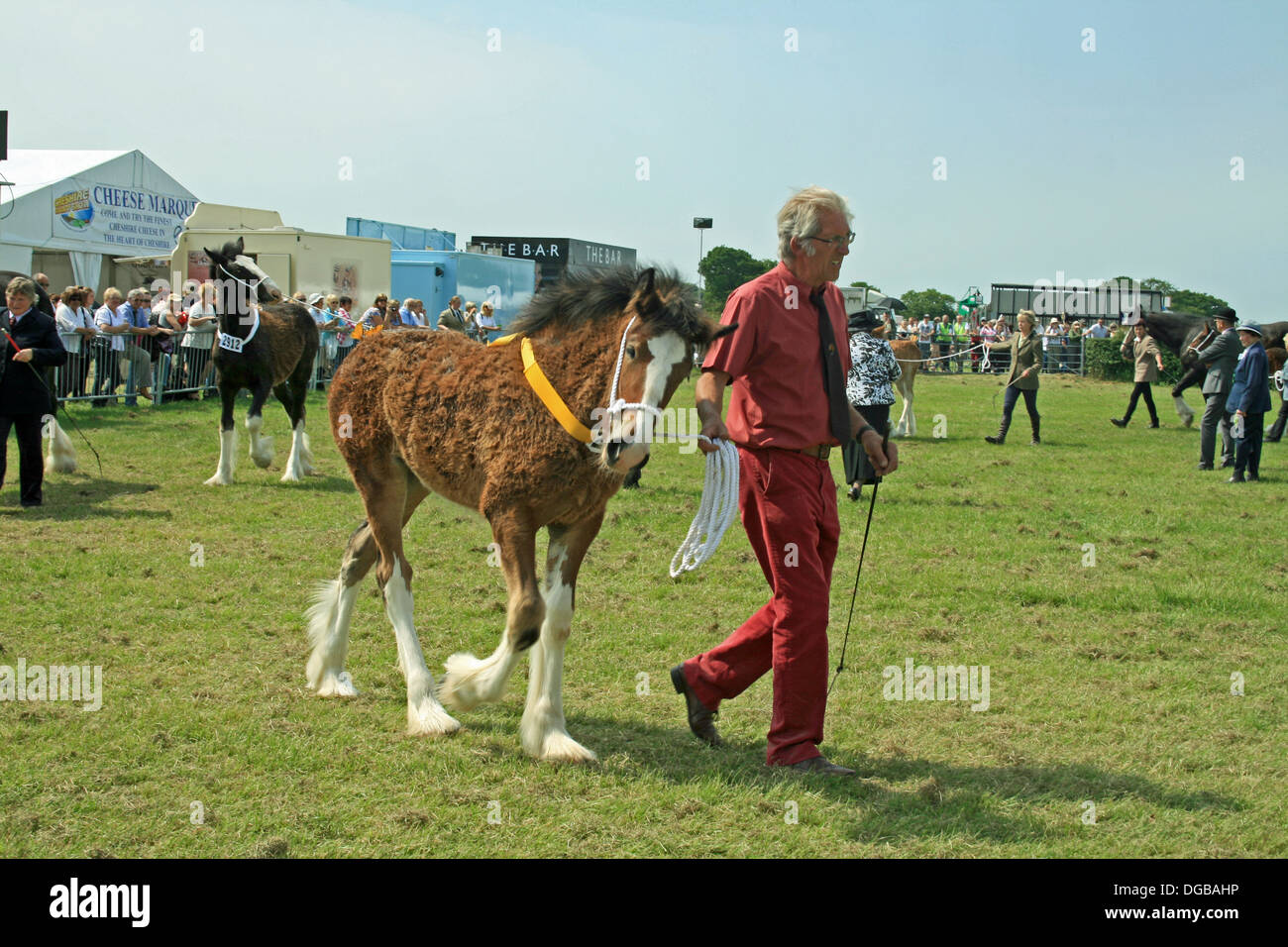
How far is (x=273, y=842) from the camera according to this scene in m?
3.99

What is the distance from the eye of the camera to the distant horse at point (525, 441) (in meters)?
4.54

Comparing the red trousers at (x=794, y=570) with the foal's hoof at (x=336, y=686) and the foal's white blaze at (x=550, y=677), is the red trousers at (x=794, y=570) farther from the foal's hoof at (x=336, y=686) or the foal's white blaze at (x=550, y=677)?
the foal's hoof at (x=336, y=686)

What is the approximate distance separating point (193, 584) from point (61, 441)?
5.49 m

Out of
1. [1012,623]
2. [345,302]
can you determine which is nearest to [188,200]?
[345,302]

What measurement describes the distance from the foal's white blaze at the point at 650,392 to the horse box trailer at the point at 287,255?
21702mm

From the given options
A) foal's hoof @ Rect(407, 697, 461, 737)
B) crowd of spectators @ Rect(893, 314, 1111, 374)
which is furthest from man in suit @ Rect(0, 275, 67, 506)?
crowd of spectators @ Rect(893, 314, 1111, 374)

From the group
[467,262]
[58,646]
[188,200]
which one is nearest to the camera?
[58,646]

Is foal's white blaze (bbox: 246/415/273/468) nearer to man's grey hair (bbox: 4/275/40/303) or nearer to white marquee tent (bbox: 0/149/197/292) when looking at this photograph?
man's grey hair (bbox: 4/275/40/303)

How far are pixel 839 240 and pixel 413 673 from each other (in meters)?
2.94

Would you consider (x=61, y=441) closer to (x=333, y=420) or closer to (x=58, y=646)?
(x=58, y=646)

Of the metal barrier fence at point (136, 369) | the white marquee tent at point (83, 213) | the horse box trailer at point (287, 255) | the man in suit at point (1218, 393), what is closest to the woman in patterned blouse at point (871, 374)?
the man in suit at point (1218, 393)

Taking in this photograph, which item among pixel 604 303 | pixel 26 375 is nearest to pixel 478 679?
pixel 604 303

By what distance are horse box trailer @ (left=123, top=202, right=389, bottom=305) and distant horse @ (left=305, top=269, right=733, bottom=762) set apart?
2008 centimetres

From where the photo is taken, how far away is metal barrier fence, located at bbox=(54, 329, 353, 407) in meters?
17.6
